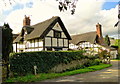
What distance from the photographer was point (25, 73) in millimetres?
10172

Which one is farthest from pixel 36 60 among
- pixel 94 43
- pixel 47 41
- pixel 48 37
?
pixel 94 43

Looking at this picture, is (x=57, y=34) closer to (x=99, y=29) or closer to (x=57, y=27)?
(x=57, y=27)

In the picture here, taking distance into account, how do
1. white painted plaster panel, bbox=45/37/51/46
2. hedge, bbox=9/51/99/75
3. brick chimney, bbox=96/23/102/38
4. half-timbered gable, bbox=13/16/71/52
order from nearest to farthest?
hedge, bbox=9/51/99/75 < half-timbered gable, bbox=13/16/71/52 < white painted plaster panel, bbox=45/37/51/46 < brick chimney, bbox=96/23/102/38

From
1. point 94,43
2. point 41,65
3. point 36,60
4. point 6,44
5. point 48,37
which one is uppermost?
point 48,37

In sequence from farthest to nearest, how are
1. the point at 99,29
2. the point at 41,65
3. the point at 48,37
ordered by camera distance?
the point at 99,29
the point at 48,37
the point at 41,65

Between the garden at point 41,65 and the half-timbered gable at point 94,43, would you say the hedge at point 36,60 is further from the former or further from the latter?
the half-timbered gable at point 94,43

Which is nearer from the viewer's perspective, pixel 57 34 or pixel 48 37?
pixel 48 37

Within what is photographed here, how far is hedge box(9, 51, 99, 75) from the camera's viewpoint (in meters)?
9.71

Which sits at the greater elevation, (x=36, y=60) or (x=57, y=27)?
(x=57, y=27)

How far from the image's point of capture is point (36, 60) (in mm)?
11055

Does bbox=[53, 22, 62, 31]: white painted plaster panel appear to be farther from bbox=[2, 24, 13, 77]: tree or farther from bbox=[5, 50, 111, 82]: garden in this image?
bbox=[2, 24, 13, 77]: tree

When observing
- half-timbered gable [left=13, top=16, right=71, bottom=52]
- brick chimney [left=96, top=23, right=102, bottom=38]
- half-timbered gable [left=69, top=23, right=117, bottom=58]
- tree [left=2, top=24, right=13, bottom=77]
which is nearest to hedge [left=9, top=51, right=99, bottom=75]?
tree [left=2, top=24, right=13, bottom=77]

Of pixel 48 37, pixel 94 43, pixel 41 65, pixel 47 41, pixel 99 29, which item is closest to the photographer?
pixel 41 65

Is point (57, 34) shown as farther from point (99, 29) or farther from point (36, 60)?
point (99, 29)
